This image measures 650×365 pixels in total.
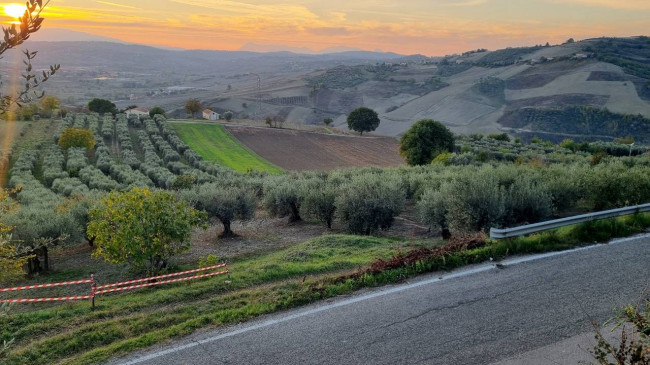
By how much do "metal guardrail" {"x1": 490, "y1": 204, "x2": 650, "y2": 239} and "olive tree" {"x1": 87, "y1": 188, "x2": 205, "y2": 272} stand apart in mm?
8596

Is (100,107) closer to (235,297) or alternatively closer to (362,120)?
(362,120)

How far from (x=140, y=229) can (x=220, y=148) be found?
191ft

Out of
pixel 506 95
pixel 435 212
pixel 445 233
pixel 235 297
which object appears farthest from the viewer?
pixel 506 95

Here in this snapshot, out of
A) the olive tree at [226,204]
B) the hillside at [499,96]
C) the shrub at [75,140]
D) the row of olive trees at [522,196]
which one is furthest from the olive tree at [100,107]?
the row of olive trees at [522,196]

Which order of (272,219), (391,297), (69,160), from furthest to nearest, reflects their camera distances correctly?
(69,160), (272,219), (391,297)

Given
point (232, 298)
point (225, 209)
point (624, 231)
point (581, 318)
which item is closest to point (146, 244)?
point (232, 298)

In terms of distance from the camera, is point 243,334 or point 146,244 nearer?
point 243,334

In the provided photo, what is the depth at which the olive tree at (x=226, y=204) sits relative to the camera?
18.8m

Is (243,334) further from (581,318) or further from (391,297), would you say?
(581,318)

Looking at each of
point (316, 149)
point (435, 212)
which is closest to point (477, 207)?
point (435, 212)

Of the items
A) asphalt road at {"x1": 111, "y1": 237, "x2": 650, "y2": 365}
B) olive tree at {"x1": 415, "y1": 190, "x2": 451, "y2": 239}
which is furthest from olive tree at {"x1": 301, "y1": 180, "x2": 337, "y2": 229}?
asphalt road at {"x1": 111, "y1": 237, "x2": 650, "y2": 365}

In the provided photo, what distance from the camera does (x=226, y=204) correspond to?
1895cm

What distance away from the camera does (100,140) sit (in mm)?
61438

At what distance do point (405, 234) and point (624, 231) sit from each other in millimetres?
6894
